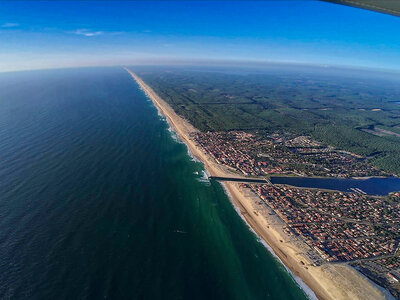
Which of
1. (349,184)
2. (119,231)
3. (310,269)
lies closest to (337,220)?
(310,269)

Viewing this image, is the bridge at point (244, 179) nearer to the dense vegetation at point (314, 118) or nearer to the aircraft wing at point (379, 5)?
the dense vegetation at point (314, 118)

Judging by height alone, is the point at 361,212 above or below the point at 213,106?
below

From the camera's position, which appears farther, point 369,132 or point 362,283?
point 369,132

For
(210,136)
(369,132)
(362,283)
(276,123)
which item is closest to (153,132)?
(210,136)

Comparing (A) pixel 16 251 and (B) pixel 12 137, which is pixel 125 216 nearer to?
(A) pixel 16 251

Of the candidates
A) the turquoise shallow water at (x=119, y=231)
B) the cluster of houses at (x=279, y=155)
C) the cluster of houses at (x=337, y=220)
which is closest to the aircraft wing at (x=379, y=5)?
the turquoise shallow water at (x=119, y=231)

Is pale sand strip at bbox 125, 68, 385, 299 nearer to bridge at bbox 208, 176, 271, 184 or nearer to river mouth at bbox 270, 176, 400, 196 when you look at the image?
bridge at bbox 208, 176, 271, 184

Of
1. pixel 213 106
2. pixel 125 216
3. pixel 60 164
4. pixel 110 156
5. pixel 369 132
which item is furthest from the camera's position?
pixel 213 106
